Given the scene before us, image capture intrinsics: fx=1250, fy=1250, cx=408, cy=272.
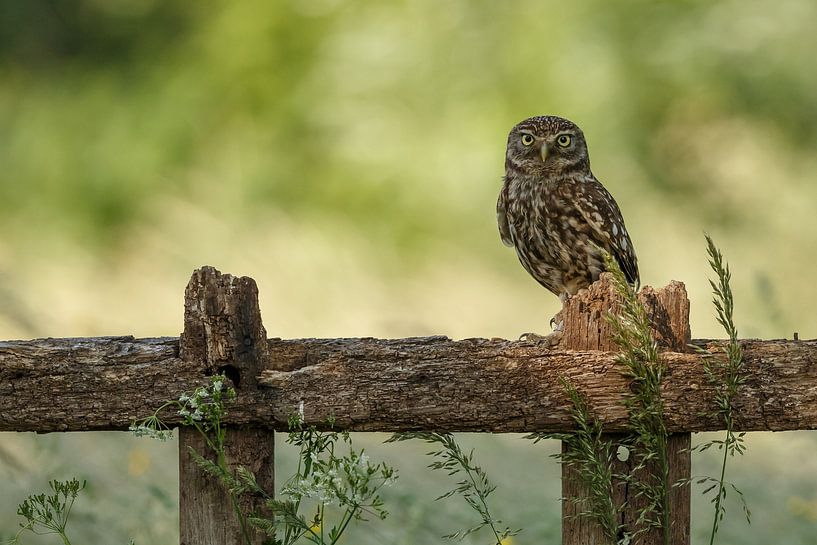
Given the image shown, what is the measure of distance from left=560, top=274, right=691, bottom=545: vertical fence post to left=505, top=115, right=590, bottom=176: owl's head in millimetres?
1473

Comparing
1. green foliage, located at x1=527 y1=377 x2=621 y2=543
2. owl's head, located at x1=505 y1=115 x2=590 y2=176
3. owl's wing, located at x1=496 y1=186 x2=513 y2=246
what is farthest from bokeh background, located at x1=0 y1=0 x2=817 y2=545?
green foliage, located at x1=527 y1=377 x2=621 y2=543

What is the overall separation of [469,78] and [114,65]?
8.19ft

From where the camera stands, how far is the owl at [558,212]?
3.95 meters

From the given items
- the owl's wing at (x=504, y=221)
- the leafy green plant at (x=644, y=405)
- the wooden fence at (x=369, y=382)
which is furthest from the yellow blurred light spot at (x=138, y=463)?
the leafy green plant at (x=644, y=405)

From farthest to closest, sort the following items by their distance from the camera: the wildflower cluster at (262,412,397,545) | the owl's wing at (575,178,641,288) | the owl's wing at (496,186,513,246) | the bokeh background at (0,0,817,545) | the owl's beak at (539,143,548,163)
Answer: the bokeh background at (0,0,817,545), the owl's wing at (496,186,513,246), the owl's beak at (539,143,548,163), the owl's wing at (575,178,641,288), the wildflower cluster at (262,412,397,545)

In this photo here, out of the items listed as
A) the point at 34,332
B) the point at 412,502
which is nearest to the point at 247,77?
the point at 34,332

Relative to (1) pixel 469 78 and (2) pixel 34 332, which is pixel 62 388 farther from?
(1) pixel 469 78

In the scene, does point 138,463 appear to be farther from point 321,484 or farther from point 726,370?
point 726,370

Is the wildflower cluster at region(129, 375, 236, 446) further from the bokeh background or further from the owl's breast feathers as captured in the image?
the bokeh background

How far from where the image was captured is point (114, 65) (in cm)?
870

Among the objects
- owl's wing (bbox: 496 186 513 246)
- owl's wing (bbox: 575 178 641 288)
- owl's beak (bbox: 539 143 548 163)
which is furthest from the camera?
owl's wing (bbox: 496 186 513 246)

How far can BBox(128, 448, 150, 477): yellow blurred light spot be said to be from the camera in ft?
13.9

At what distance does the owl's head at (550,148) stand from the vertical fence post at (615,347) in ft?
4.83

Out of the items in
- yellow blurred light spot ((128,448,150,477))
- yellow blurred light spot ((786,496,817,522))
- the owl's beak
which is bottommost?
yellow blurred light spot ((786,496,817,522))
